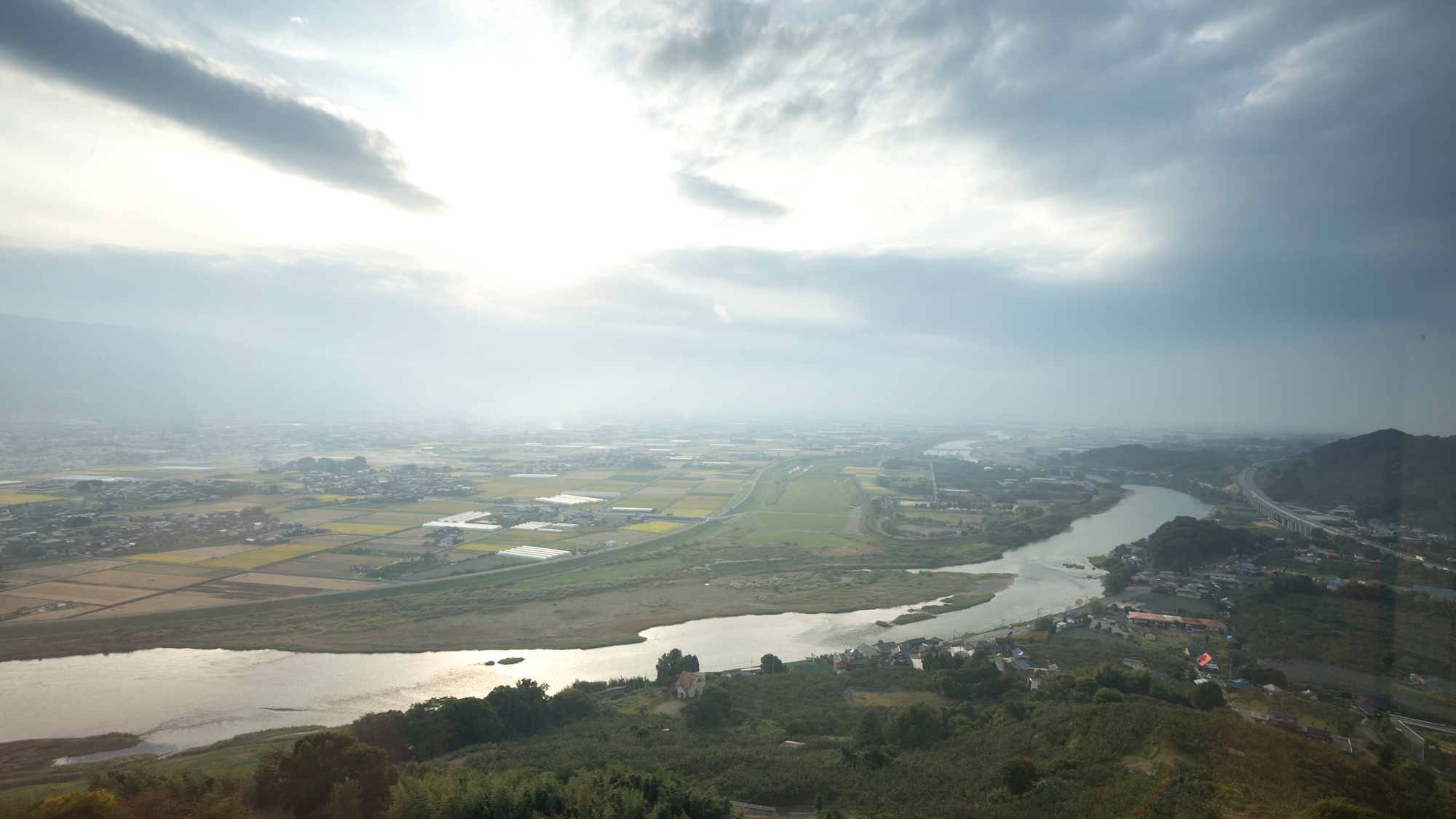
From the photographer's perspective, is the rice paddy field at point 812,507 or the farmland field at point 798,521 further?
the rice paddy field at point 812,507

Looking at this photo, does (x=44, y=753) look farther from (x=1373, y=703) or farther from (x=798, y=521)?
(x=798, y=521)

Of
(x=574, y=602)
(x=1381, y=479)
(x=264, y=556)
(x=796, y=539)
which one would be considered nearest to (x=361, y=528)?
(x=264, y=556)

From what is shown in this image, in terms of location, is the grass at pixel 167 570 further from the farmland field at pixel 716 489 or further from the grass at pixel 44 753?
the farmland field at pixel 716 489

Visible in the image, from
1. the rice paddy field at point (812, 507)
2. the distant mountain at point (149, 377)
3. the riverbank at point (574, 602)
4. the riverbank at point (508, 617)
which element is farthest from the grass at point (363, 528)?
the distant mountain at point (149, 377)

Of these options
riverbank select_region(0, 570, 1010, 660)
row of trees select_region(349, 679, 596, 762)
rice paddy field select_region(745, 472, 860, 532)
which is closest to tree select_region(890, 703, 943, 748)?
row of trees select_region(349, 679, 596, 762)

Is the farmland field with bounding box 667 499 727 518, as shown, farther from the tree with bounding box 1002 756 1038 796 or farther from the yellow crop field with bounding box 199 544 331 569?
the tree with bounding box 1002 756 1038 796

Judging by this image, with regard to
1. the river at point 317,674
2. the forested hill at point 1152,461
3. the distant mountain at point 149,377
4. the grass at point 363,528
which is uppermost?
the distant mountain at point 149,377
